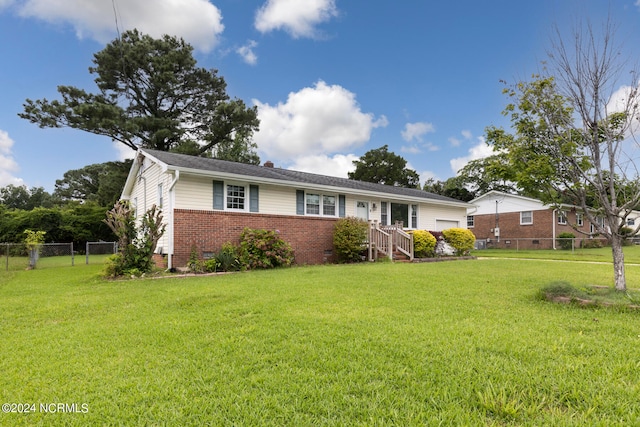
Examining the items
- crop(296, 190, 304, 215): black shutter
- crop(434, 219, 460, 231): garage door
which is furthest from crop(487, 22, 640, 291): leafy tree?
crop(434, 219, 460, 231): garage door

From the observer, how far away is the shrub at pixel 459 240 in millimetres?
15758

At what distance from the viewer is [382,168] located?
43906 mm

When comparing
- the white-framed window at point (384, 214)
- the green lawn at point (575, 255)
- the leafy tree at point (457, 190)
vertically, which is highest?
the leafy tree at point (457, 190)

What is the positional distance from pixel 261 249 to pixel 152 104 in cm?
2112

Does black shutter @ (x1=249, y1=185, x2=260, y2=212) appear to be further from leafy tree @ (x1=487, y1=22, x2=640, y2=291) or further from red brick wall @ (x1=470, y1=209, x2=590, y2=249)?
red brick wall @ (x1=470, y1=209, x2=590, y2=249)

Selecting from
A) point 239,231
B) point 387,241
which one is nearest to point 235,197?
point 239,231

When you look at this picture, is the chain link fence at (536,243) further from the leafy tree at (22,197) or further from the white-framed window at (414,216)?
the leafy tree at (22,197)

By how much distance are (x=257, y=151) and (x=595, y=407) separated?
103 ft

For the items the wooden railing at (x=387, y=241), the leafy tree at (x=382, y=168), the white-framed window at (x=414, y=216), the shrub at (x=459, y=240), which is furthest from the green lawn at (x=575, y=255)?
the leafy tree at (x=382, y=168)

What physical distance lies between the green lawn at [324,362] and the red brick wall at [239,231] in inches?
202

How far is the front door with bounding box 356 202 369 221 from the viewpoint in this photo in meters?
15.2

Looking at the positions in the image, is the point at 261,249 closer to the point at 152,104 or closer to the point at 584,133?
the point at 584,133

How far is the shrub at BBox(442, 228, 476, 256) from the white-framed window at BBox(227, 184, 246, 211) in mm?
10004

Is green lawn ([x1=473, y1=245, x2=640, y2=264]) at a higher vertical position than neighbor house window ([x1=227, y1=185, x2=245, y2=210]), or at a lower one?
lower
